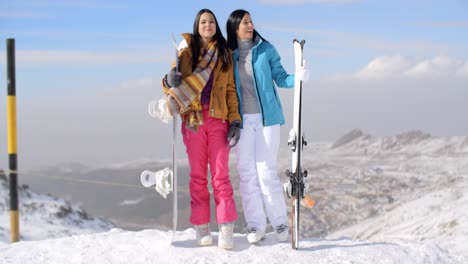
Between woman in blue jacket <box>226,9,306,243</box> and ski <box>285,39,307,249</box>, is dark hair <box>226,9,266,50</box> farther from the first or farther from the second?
ski <box>285,39,307,249</box>

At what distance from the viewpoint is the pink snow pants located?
11.4 ft

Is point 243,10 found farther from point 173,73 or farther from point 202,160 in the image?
point 202,160

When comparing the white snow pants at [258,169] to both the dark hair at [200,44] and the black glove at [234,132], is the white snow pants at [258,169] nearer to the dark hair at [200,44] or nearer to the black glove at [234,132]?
the black glove at [234,132]

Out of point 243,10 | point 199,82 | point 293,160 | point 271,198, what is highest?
point 243,10

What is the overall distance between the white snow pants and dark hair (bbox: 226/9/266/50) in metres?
0.52

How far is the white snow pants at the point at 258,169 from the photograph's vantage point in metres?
3.53

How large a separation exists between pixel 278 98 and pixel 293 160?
447 millimetres

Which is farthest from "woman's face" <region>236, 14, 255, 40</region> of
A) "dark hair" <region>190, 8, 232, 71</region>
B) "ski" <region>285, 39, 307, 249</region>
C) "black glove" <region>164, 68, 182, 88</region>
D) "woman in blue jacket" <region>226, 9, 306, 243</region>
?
"black glove" <region>164, 68, 182, 88</region>

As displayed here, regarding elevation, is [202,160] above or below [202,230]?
above

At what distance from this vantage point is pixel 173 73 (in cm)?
339

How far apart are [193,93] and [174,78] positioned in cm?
16

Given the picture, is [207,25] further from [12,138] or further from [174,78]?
[12,138]

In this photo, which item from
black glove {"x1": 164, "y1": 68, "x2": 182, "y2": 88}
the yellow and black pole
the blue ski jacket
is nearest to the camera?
black glove {"x1": 164, "y1": 68, "x2": 182, "y2": 88}

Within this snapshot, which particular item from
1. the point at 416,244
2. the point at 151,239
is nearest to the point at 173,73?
the point at 151,239
